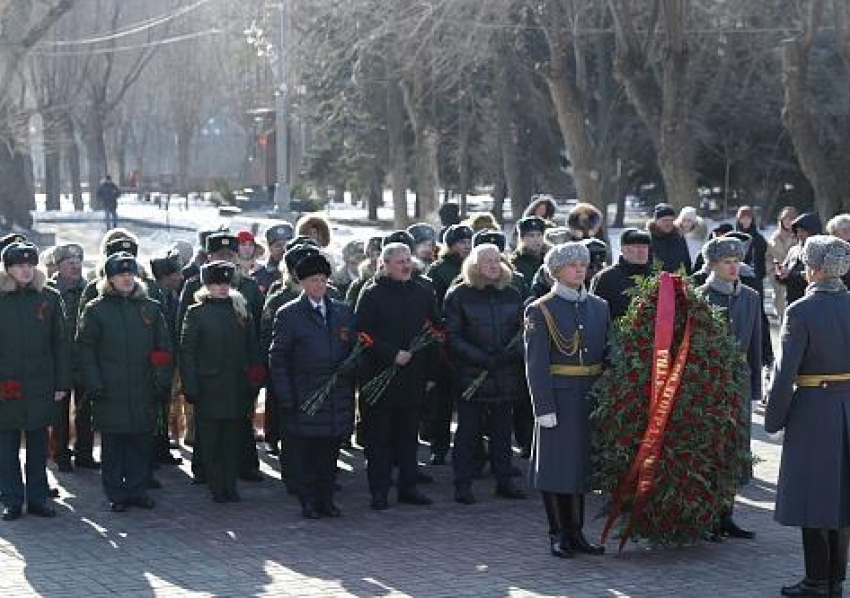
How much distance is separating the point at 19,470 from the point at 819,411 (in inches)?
220

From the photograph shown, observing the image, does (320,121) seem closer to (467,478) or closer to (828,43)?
(828,43)

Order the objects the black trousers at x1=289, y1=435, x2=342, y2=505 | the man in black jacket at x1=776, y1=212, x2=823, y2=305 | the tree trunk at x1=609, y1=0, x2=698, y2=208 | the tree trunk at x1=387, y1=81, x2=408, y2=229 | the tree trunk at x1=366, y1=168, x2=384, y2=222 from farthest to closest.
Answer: the tree trunk at x1=366, y1=168, x2=384, y2=222 < the tree trunk at x1=387, y1=81, x2=408, y2=229 < the tree trunk at x1=609, y1=0, x2=698, y2=208 < the man in black jacket at x1=776, y1=212, x2=823, y2=305 < the black trousers at x1=289, y1=435, x2=342, y2=505

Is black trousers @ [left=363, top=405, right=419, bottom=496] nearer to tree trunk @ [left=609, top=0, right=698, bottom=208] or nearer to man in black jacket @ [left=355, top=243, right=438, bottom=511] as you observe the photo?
man in black jacket @ [left=355, top=243, right=438, bottom=511]

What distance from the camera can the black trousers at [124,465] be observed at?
35.2 ft

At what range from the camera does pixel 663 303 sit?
9.09 metres

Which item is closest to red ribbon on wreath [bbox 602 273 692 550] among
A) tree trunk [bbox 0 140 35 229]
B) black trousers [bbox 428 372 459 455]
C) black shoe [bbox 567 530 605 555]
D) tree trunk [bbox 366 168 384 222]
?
black shoe [bbox 567 530 605 555]

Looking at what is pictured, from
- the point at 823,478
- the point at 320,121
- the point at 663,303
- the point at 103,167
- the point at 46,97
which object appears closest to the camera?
the point at 823,478

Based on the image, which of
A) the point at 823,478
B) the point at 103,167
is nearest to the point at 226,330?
the point at 823,478

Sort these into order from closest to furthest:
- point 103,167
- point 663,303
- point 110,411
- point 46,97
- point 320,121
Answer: point 663,303 → point 110,411 → point 320,121 → point 46,97 → point 103,167

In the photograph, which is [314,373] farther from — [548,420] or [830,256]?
[830,256]

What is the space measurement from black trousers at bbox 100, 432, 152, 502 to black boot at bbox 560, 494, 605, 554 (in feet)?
10.8

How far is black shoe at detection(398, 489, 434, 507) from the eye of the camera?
10945 millimetres

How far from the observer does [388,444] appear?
1095cm

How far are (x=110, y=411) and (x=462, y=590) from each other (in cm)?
335
